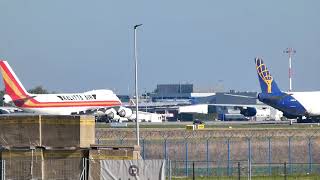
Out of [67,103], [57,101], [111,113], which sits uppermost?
[57,101]

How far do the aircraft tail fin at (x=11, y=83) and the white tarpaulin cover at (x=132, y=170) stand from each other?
75.3 m

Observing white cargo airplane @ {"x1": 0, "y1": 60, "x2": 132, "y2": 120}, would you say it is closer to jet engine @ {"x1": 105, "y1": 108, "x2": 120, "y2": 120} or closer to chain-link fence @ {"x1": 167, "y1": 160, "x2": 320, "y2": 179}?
jet engine @ {"x1": 105, "y1": 108, "x2": 120, "y2": 120}

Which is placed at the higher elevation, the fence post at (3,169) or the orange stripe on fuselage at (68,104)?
the orange stripe on fuselage at (68,104)

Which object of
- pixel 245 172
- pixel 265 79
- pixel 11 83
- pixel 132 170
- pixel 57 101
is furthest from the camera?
pixel 265 79

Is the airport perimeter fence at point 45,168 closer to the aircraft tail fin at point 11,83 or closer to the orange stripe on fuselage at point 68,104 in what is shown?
the aircraft tail fin at point 11,83

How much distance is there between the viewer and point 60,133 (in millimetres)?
40188

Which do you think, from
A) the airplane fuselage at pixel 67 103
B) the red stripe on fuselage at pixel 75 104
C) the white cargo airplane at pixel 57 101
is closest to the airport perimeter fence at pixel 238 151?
the white cargo airplane at pixel 57 101

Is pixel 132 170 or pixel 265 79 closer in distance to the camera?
pixel 132 170

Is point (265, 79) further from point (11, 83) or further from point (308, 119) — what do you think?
point (11, 83)

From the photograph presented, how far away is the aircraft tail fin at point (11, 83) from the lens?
11306 centimetres

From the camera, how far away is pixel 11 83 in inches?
4496

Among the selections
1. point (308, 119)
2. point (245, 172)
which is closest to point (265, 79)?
point (308, 119)

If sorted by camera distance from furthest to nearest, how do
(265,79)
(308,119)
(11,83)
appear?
(265,79), (308,119), (11,83)

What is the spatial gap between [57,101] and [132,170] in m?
79.4
